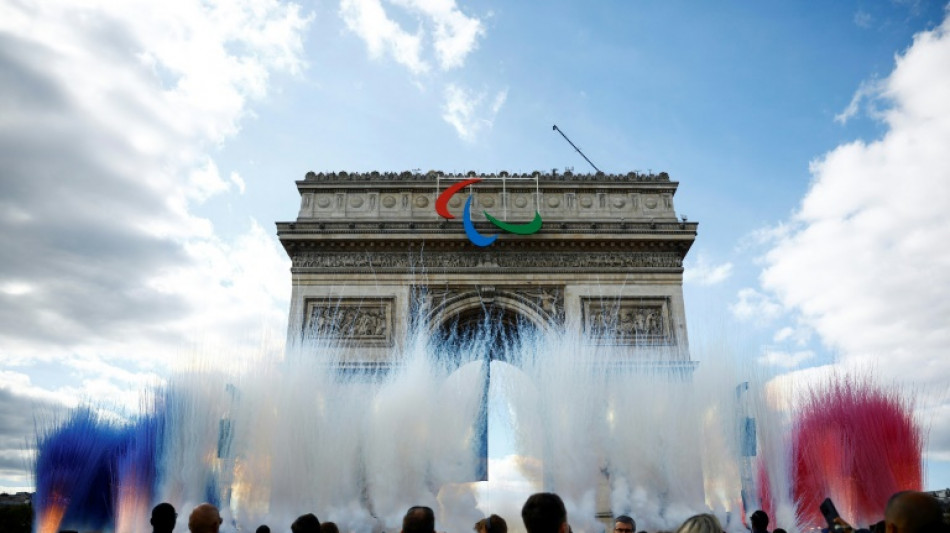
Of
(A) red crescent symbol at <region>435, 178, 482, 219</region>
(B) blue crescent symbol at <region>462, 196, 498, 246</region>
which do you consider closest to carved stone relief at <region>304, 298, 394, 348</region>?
(B) blue crescent symbol at <region>462, 196, 498, 246</region>

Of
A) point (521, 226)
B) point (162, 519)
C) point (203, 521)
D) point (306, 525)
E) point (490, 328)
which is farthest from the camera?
point (490, 328)

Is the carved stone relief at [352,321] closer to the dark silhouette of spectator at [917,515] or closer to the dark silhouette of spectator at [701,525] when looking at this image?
the dark silhouette of spectator at [701,525]

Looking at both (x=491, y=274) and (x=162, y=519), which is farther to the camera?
(x=491, y=274)

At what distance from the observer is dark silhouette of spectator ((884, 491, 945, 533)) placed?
2.73 metres

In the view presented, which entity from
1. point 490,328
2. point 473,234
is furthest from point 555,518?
point 490,328

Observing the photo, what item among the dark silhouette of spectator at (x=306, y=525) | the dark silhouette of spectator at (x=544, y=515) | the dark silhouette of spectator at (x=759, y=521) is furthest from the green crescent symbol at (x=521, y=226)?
the dark silhouette of spectator at (x=544, y=515)

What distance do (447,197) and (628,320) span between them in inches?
305

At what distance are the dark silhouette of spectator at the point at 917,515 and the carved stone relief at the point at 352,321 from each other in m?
20.0

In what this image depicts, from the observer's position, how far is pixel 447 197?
78.6 ft

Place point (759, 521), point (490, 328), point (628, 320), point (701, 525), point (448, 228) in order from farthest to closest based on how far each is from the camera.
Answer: point (490, 328) < point (448, 228) < point (628, 320) < point (759, 521) < point (701, 525)

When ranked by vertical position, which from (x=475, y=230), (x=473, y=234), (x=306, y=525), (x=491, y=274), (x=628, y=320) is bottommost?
(x=306, y=525)

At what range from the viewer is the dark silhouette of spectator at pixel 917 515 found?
2.73 m

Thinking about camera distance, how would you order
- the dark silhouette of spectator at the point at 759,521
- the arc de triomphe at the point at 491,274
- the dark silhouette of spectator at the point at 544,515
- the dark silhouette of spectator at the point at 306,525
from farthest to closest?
the arc de triomphe at the point at 491,274 < the dark silhouette of spectator at the point at 759,521 < the dark silhouette of spectator at the point at 306,525 < the dark silhouette of spectator at the point at 544,515

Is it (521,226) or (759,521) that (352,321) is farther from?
(759,521)
